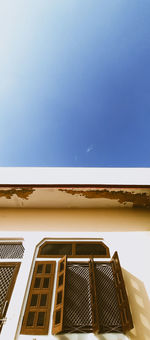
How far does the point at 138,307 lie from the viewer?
9.48ft

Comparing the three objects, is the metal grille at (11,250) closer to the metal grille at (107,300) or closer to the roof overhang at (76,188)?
the roof overhang at (76,188)

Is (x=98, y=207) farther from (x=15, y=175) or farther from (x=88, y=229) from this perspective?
(x=15, y=175)

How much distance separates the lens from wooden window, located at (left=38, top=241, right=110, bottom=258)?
3.68 m

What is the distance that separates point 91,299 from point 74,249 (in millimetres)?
1062

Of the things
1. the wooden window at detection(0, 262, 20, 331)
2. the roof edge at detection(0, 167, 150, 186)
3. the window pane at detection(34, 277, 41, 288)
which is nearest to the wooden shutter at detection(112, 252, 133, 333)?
the window pane at detection(34, 277, 41, 288)

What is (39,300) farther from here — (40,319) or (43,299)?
A: (40,319)

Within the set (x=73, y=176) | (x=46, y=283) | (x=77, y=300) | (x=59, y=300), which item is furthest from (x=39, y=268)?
(x=73, y=176)

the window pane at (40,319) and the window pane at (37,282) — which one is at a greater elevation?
the window pane at (37,282)

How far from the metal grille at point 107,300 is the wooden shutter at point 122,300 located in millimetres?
125

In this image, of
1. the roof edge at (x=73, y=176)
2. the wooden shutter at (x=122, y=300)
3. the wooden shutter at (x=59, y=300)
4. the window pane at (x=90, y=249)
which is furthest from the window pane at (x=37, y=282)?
the roof edge at (x=73, y=176)

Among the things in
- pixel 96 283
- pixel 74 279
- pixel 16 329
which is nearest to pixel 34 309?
pixel 16 329

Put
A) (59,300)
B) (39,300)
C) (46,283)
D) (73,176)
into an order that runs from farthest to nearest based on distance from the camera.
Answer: (73,176), (46,283), (39,300), (59,300)

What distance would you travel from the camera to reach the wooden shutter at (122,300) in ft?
8.05

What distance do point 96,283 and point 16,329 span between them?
1.41 meters
